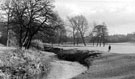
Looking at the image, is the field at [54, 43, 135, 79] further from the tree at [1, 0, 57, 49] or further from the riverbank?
the tree at [1, 0, 57, 49]

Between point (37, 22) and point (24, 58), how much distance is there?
1452cm

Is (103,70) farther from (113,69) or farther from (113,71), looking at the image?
(113,71)

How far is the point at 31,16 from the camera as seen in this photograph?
2862 cm

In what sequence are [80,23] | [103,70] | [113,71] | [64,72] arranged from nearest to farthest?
[113,71]
[103,70]
[64,72]
[80,23]

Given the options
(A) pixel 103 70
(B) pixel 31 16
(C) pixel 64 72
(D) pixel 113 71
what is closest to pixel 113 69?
(D) pixel 113 71

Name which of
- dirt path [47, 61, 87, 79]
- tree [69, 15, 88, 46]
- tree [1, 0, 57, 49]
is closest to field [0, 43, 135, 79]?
dirt path [47, 61, 87, 79]

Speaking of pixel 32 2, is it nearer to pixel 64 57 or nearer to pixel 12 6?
pixel 12 6

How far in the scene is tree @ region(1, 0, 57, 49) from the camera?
93.3 feet

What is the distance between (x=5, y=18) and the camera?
109ft

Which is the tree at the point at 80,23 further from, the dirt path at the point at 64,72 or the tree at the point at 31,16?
the dirt path at the point at 64,72

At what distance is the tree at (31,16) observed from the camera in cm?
2844

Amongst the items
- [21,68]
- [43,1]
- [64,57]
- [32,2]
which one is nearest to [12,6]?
[32,2]

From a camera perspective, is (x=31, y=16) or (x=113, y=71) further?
(x=31, y=16)

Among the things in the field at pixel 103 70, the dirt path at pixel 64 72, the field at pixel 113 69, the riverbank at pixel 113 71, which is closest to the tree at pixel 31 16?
the field at pixel 103 70
